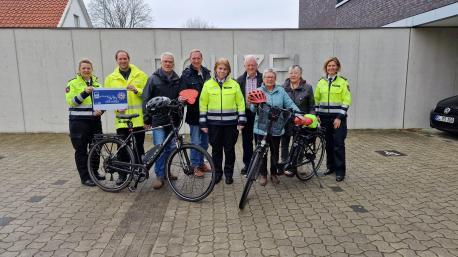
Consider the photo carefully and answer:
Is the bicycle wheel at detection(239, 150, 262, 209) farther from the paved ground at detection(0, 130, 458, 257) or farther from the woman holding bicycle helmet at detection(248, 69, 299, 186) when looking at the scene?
the woman holding bicycle helmet at detection(248, 69, 299, 186)

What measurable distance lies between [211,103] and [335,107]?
1.81 m

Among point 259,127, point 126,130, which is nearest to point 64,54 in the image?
point 126,130

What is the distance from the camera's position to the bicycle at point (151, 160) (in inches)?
164

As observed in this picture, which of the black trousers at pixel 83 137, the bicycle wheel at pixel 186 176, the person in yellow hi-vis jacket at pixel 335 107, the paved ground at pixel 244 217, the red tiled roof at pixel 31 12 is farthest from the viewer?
the red tiled roof at pixel 31 12

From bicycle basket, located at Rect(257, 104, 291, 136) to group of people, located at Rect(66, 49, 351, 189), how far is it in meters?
0.03

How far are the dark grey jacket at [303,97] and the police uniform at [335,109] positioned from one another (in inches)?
8.3

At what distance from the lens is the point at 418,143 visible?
24.3 feet

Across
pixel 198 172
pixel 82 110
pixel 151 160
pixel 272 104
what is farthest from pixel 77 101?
pixel 272 104

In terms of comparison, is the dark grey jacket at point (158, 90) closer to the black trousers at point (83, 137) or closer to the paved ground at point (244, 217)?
the black trousers at point (83, 137)

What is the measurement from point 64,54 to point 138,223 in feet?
20.7

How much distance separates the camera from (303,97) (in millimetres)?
4723

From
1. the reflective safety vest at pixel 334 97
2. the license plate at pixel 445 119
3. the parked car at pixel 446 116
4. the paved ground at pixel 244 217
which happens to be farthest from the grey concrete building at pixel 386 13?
the reflective safety vest at pixel 334 97

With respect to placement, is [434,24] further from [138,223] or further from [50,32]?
[50,32]

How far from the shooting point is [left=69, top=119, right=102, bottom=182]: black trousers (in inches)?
174
